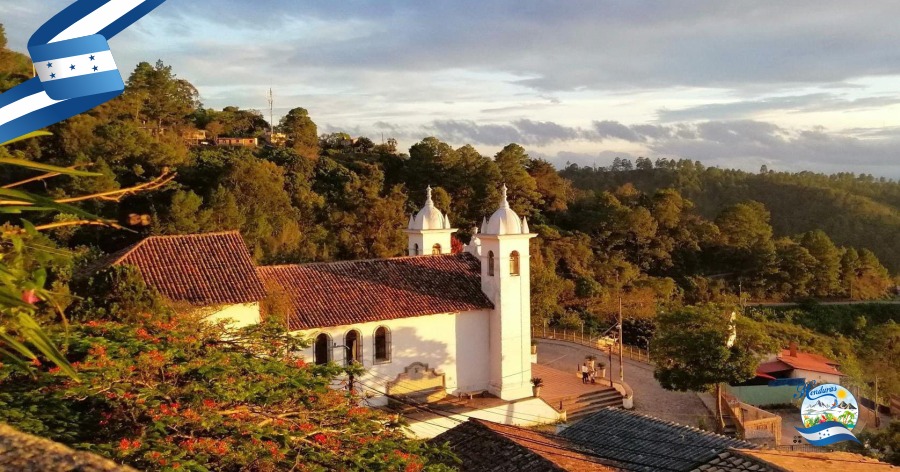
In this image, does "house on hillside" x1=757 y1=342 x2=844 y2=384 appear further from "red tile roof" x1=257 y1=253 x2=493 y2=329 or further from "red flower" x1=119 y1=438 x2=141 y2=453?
"red flower" x1=119 y1=438 x2=141 y2=453

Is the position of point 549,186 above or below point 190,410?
above

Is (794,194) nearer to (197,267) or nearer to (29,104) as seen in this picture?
(197,267)

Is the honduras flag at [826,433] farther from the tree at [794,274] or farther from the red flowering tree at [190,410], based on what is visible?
the tree at [794,274]

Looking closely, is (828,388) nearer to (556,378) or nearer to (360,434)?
(556,378)

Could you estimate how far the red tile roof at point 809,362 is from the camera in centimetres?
2478

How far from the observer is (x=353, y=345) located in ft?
56.0

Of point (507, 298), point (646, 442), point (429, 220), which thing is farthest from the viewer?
point (429, 220)

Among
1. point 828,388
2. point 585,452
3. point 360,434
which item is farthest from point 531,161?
point 360,434

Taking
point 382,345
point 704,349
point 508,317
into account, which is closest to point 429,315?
point 382,345

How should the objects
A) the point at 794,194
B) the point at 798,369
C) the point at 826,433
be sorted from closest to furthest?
the point at 826,433, the point at 798,369, the point at 794,194

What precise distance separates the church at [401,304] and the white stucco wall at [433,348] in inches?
1.1

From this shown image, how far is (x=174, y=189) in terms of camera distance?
28.9m

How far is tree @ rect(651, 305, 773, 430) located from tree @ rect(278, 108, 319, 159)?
2908 cm

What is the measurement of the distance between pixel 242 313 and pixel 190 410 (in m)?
8.80
